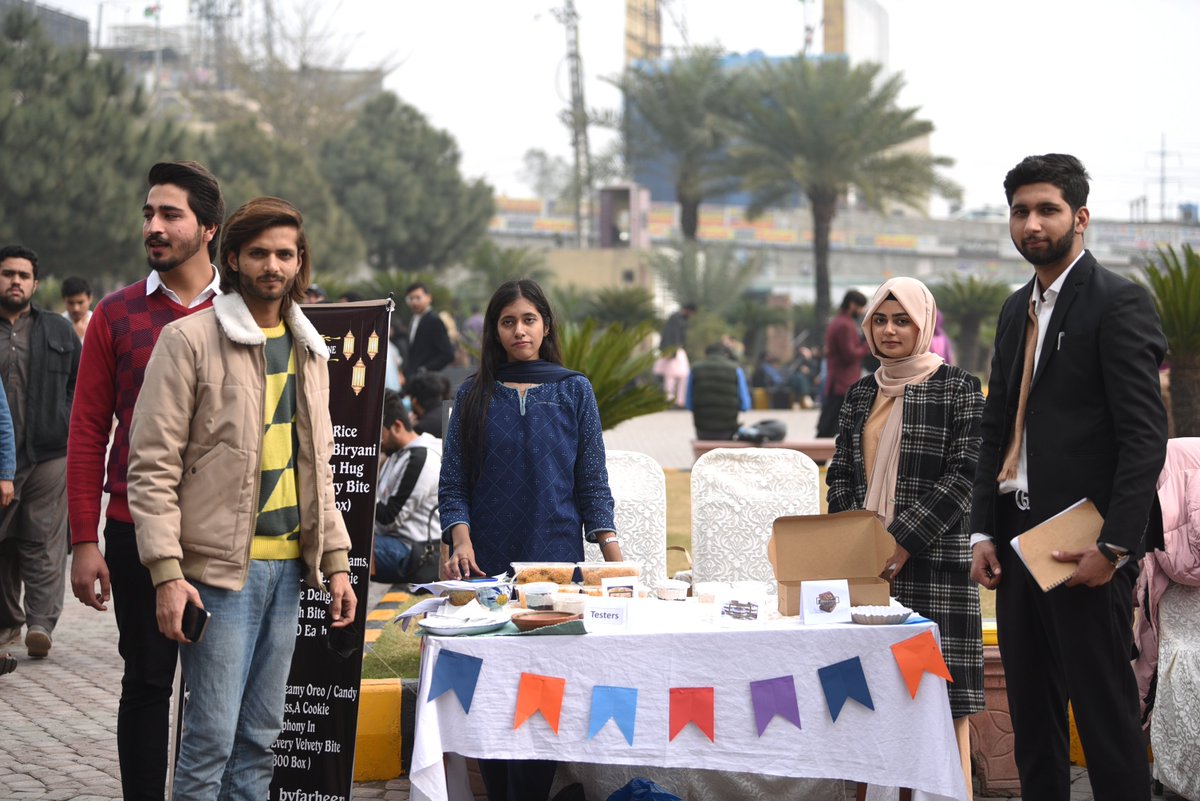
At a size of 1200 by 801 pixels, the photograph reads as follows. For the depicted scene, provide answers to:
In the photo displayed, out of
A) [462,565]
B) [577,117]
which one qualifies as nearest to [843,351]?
[462,565]

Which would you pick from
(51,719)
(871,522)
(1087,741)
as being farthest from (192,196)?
(51,719)

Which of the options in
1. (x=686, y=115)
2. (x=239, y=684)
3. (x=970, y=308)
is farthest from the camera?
(x=686, y=115)

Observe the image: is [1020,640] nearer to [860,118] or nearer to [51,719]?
[51,719]

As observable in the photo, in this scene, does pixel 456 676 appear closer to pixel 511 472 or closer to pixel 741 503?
pixel 511 472

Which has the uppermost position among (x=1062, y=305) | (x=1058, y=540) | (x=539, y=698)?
(x=1062, y=305)

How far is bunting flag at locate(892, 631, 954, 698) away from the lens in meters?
3.80

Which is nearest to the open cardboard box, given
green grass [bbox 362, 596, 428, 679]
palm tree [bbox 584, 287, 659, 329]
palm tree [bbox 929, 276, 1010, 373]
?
green grass [bbox 362, 596, 428, 679]

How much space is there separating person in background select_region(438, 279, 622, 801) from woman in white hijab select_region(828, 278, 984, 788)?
3.16 feet

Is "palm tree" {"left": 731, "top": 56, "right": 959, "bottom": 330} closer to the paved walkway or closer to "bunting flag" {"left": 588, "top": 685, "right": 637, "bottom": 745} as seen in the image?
the paved walkway

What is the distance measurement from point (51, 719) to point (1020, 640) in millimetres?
4225

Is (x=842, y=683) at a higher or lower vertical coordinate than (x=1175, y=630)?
higher

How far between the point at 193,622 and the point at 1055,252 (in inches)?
95.9

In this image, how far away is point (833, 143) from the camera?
38.7 m

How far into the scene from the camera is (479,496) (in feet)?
15.2
